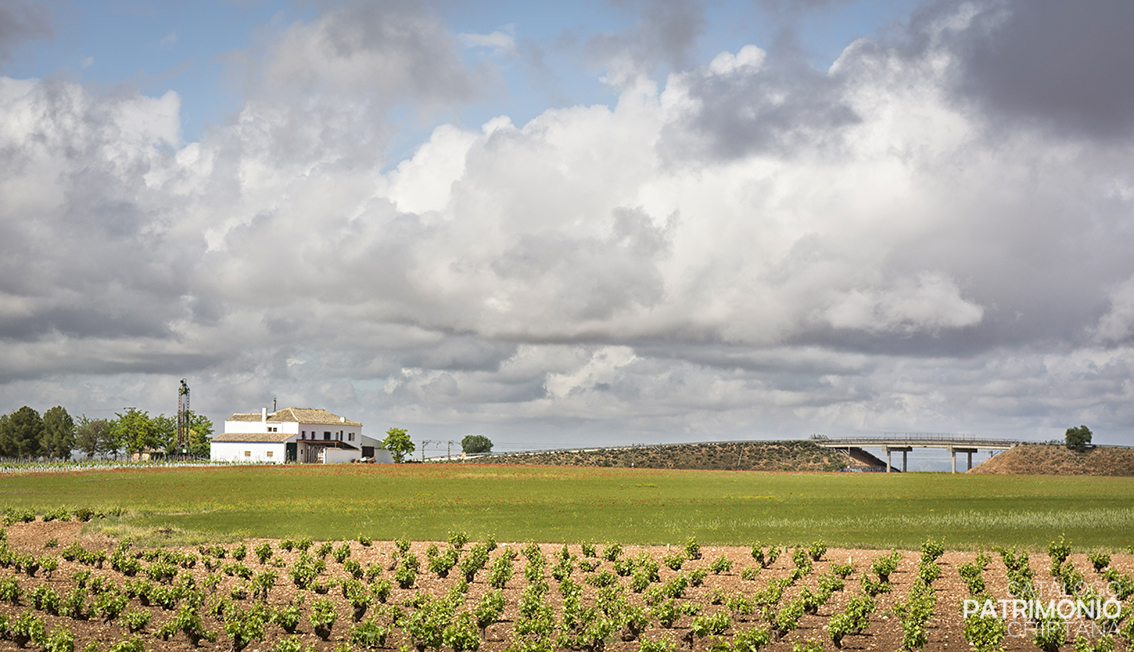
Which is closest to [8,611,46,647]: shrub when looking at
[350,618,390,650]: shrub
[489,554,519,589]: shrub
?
[350,618,390,650]: shrub

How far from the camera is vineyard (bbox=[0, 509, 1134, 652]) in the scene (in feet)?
49.8

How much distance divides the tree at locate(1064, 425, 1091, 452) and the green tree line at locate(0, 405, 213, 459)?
475 feet

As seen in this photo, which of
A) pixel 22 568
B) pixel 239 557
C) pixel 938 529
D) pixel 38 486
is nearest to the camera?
pixel 22 568

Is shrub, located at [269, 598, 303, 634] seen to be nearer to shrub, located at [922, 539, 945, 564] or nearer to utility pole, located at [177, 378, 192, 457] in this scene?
shrub, located at [922, 539, 945, 564]

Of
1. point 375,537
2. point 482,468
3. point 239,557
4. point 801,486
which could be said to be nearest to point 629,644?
point 239,557

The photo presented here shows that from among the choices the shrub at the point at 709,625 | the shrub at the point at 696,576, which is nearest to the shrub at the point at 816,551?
the shrub at the point at 696,576

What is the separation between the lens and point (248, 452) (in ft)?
435

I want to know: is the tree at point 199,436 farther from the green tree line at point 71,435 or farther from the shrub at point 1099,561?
the shrub at point 1099,561

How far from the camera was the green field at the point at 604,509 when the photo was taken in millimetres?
31495

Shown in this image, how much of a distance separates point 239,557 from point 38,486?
164 ft

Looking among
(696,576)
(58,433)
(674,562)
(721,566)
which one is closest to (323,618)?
(696,576)

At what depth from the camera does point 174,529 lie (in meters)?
31.7

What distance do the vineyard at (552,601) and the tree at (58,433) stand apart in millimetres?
159925

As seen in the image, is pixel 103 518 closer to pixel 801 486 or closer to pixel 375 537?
pixel 375 537
